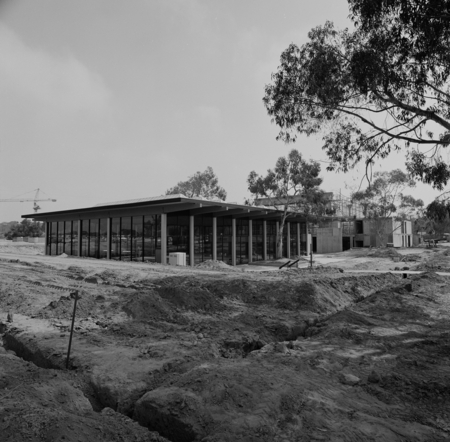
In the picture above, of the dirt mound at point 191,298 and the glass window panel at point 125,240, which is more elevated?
the glass window panel at point 125,240

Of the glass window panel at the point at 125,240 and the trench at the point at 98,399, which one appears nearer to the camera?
the trench at the point at 98,399

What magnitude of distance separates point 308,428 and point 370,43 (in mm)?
11487

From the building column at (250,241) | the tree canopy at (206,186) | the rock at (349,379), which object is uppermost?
the tree canopy at (206,186)

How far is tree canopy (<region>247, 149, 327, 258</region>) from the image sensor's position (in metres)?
34.4

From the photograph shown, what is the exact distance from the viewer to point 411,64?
39.9ft

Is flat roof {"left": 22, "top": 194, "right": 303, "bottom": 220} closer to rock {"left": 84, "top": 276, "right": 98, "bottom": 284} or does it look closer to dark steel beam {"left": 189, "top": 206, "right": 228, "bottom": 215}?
dark steel beam {"left": 189, "top": 206, "right": 228, "bottom": 215}

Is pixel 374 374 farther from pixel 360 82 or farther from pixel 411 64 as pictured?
pixel 411 64

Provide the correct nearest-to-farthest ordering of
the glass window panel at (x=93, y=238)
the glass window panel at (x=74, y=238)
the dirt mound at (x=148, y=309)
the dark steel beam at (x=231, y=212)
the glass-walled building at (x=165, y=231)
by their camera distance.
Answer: the dirt mound at (x=148, y=309) < the glass-walled building at (x=165, y=231) < the dark steel beam at (x=231, y=212) < the glass window panel at (x=93, y=238) < the glass window panel at (x=74, y=238)

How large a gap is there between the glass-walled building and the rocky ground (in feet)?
41.8

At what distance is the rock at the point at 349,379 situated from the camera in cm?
554

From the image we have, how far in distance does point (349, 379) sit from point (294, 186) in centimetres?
3031

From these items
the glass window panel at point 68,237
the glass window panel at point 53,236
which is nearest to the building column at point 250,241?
the glass window panel at point 68,237

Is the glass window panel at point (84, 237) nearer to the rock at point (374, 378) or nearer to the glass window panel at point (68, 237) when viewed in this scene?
the glass window panel at point (68, 237)

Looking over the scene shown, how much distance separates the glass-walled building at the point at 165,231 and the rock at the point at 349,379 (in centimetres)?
1809
